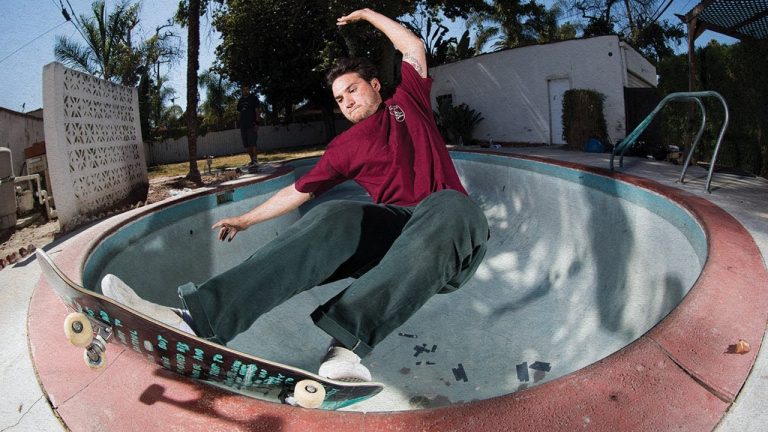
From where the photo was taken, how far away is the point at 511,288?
4.85m

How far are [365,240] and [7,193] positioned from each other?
7.02 m

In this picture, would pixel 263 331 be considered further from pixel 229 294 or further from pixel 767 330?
pixel 767 330

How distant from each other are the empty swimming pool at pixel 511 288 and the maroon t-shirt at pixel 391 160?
4.49ft

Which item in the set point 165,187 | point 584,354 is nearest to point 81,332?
point 584,354

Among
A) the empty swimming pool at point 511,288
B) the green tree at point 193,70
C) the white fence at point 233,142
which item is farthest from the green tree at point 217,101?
the empty swimming pool at point 511,288

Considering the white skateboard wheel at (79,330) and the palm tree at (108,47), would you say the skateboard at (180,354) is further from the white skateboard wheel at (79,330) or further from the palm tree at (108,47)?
the palm tree at (108,47)

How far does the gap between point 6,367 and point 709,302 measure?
300 cm

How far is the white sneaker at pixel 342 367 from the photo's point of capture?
167 cm

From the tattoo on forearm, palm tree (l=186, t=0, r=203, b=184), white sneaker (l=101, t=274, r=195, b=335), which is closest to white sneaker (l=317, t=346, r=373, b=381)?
white sneaker (l=101, t=274, r=195, b=335)

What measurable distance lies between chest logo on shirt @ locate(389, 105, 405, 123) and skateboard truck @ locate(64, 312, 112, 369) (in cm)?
185

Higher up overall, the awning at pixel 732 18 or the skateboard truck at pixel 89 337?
the awning at pixel 732 18

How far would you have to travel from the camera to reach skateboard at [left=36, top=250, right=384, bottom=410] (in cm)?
146

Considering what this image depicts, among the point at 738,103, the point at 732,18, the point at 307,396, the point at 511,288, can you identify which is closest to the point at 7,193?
the point at 511,288

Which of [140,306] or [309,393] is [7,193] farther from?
[309,393]
